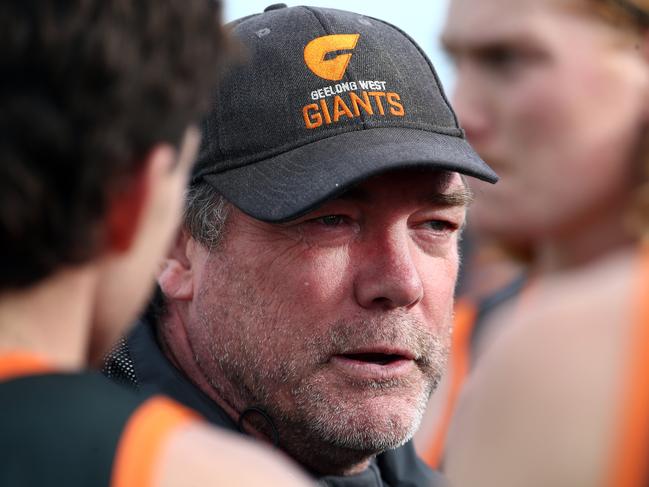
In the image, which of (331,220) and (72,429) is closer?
(72,429)

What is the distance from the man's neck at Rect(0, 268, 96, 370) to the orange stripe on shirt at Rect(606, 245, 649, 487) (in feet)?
2.08

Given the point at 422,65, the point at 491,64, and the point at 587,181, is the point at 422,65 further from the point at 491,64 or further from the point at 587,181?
the point at 587,181

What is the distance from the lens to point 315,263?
2705 mm

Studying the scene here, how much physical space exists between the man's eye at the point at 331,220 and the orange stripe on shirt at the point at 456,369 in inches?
29.4

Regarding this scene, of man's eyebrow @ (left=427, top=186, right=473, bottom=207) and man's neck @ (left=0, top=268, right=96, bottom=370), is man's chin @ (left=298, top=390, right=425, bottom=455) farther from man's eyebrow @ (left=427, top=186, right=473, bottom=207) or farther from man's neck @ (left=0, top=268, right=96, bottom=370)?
man's neck @ (left=0, top=268, right=96, bottom=370)

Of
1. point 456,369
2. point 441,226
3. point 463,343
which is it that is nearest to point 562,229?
point 441,226

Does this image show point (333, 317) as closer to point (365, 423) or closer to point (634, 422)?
point (365, 423)

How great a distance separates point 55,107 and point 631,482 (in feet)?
2.29

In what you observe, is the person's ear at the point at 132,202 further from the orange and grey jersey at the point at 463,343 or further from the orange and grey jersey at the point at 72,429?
the orange and grey jersey at the point at 463,343

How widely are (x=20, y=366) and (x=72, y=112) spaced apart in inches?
11.1

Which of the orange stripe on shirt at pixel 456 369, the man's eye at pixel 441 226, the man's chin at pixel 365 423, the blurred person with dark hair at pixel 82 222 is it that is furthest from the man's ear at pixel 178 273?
the blurred person with dark hair at pixel 82 222

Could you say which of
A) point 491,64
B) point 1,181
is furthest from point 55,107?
point 491,64

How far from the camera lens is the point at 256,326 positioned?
2.67 metres

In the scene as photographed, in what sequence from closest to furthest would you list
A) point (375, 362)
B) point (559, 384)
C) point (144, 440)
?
point (559, 384), point (144, 440), point (375, 362)
